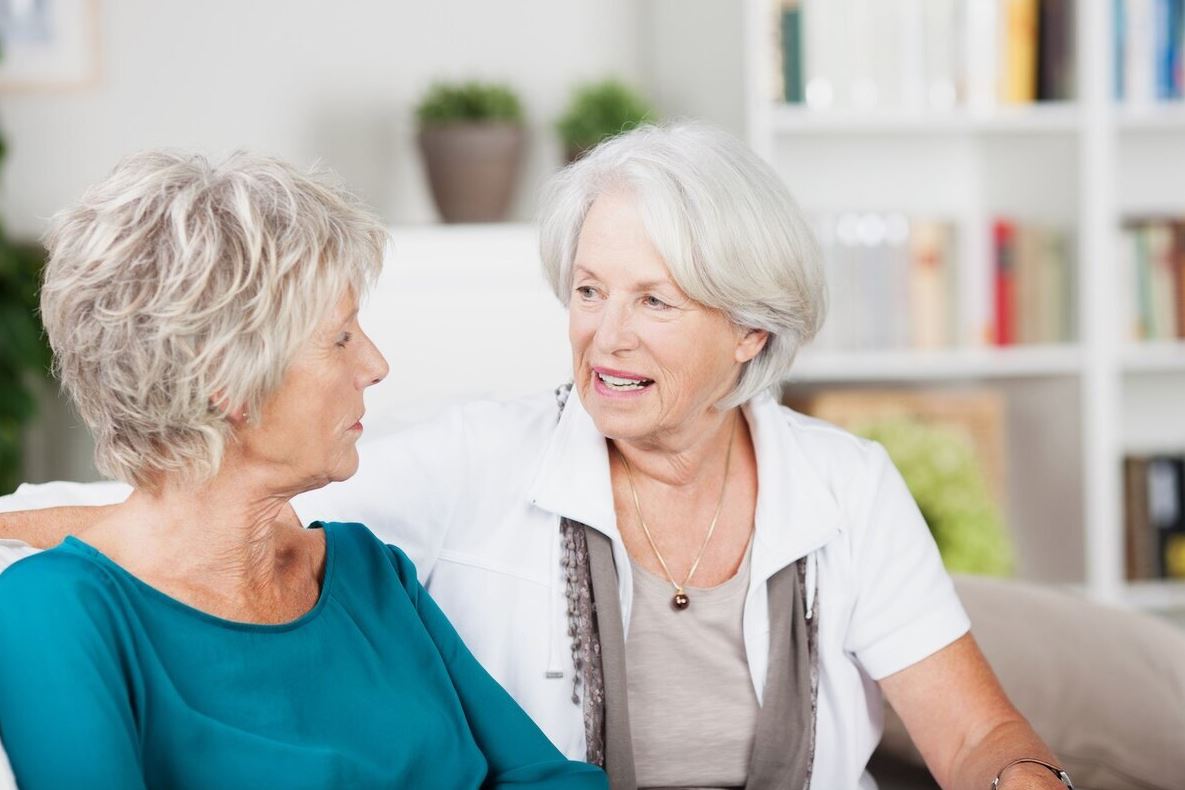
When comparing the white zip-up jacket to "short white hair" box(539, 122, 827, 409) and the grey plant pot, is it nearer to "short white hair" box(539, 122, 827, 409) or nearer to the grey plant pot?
"short white hair" box(539, 122, 827, 409)

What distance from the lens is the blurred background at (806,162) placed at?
309 centimetres

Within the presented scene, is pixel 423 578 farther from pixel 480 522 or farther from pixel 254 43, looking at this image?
pixel 254 43

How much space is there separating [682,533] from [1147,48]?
2089 millimetres

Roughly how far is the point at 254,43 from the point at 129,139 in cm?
37

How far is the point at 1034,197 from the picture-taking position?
3336 millimetres

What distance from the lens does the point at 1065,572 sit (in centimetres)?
337

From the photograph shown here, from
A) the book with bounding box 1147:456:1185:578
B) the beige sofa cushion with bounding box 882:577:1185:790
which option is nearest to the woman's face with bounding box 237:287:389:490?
the beige sofa cushion with bounding box 882:577:1185:790

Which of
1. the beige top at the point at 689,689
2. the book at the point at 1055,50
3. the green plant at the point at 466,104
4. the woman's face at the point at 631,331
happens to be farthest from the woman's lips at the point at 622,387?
the book at the point at 1055,50

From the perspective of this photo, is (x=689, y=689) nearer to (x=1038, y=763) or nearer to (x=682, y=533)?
(x=682, y=533)

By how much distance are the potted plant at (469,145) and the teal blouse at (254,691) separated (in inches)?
69.4

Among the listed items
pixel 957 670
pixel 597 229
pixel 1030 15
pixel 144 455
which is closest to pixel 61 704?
pixel 144 455

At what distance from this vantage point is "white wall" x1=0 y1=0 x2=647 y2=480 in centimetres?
329

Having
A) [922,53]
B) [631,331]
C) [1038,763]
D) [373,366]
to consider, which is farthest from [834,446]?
[922,53]

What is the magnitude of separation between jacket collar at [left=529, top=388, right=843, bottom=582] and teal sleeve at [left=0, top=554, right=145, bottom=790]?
66 centimetres
